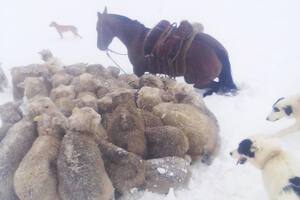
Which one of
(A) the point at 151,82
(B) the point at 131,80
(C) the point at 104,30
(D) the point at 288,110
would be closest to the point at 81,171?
(A) the point at 151,82

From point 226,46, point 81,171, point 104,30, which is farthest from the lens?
point 226,46

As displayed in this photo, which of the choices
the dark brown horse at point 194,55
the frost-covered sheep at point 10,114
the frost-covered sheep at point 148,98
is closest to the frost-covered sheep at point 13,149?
the frost-covered sheep at point 10,114

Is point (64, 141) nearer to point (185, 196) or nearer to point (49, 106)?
point (49, 106)

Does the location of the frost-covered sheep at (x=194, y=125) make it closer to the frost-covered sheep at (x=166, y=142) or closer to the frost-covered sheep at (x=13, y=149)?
the frost-covered sheep at (x=166, y=142)

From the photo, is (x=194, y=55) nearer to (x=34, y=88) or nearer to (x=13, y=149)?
(x=34, y=88)

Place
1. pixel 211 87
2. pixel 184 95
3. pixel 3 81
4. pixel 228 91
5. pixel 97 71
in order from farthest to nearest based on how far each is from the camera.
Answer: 1. pixel 3 81
2. pixel 211 87
3. pixel 228 91
4. pixel 97 71
5. pixel 184 95

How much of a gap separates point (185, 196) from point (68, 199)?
1.25 meters

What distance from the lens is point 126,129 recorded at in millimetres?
5004

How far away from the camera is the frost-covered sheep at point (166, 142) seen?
500cm

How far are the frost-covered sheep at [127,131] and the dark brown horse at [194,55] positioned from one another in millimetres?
2022

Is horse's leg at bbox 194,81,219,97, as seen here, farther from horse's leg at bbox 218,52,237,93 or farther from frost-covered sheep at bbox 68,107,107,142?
frost-covered sheep at bbox 68,107,107,142

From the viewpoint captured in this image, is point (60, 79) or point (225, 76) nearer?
point (60, 79)

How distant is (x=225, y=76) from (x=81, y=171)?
11.7 ft

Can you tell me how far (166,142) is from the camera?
A: 16.5ft
